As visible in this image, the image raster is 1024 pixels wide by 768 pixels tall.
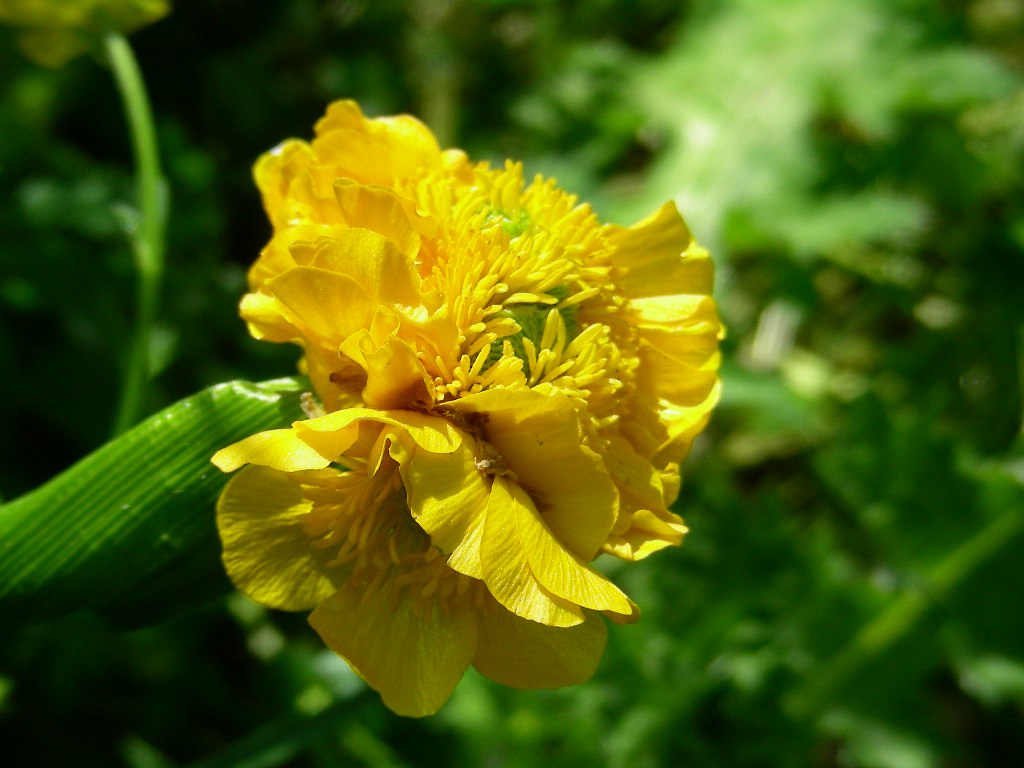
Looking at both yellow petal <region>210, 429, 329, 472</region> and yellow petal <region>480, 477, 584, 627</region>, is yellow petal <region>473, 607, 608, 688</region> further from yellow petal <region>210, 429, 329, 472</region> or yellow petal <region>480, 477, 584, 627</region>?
yellow petal <region>210, 429, 329, 472</region>

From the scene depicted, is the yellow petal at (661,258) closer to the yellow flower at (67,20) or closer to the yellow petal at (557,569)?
the yellow petal at (557,569)

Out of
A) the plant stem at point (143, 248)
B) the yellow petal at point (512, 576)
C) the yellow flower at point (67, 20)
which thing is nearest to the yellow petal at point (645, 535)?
the yellow petal at point (512, 576)

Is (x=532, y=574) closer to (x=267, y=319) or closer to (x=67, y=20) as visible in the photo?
(x=267, y=319)

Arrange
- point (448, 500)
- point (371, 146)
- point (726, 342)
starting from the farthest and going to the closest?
point (726, 342) < point (371, 146) < point (448, 500)

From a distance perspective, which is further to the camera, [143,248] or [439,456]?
[143,248]

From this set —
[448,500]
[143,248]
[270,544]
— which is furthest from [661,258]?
[143,248]

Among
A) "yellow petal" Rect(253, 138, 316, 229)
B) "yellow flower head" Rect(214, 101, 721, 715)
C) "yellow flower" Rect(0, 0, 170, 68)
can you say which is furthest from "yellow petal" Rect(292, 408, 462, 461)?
"yellow flower" Rect(0, 0, 170, 68)
